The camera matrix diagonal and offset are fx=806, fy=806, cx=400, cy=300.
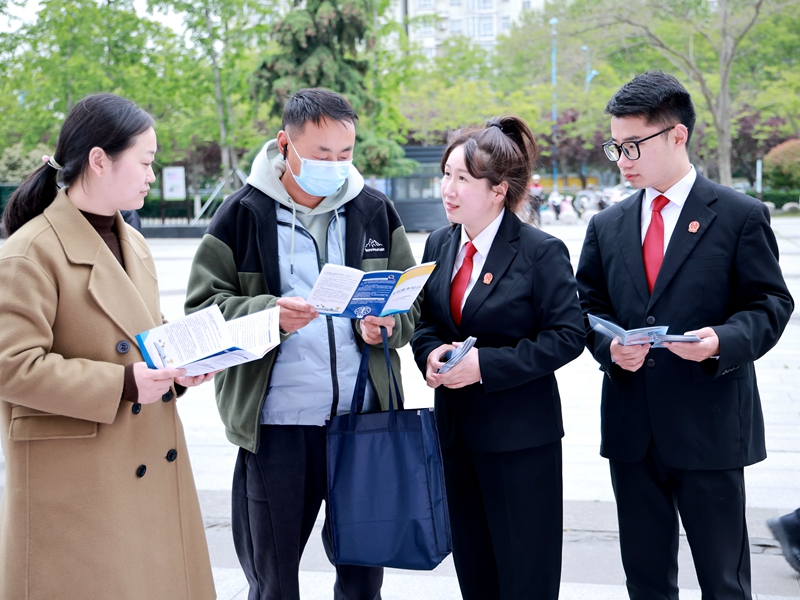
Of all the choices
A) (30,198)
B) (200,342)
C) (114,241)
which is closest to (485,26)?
(114,241)

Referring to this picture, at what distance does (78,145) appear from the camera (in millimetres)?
2301

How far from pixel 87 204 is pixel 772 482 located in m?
4.16

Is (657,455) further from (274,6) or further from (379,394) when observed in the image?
(274,6)

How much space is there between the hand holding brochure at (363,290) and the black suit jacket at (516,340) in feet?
1.12

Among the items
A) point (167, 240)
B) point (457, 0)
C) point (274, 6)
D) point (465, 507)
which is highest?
point (457, 0)

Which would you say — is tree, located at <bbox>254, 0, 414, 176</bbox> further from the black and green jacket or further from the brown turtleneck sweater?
the brown turtleneck sweater

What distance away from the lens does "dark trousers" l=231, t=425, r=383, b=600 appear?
271 centimetres

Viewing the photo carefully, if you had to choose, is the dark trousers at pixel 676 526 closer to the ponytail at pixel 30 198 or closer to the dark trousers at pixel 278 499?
the dark trousers at pixel 278 499

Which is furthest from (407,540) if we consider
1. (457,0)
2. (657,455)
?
(457,0)

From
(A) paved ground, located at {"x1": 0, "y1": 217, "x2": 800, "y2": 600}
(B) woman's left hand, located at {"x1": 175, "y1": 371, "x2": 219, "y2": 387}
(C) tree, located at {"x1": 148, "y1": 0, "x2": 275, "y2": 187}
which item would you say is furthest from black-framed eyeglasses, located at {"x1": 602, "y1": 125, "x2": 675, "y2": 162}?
(C) tree, located at {"x1": 148, "y1": 0, "x2": 275, "y2": 187}

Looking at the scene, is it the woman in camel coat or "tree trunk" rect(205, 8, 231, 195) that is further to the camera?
"tree trunk" rect(205, 8, 231, 195)

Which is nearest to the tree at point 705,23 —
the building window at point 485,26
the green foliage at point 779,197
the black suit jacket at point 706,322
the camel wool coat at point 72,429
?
the green foliage at point 779,197

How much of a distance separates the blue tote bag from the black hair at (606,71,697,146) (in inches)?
44.9

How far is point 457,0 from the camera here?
3285 inches
